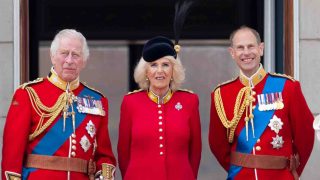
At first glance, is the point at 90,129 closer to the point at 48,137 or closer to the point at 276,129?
the point at 48,137

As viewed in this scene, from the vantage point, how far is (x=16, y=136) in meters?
5.07

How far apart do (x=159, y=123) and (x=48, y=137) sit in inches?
24.8

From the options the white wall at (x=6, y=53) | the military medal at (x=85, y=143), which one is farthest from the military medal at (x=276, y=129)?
the white wall at (x=6, y=53)

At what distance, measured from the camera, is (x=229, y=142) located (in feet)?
18.2

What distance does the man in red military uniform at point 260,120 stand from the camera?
5.37 meters

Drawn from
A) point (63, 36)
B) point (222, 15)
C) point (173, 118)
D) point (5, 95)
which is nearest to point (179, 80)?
point (173, 118)

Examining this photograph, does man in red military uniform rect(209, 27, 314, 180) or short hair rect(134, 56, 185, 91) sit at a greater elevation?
short hair rect(134, 56, 185, 91)

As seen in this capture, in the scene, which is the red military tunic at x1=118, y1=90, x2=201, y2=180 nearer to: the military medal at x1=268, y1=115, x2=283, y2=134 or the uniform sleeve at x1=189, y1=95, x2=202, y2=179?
the uniform sleeve at x1=189, y1=95, x2=202, y2=179

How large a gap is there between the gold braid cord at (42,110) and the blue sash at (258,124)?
3.24 feet

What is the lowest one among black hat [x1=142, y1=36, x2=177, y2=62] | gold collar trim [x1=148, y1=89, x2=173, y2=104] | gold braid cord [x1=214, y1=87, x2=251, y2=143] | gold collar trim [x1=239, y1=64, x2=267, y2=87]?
gold braid cord [x1=214, y1=87, x2=251, y2=143]

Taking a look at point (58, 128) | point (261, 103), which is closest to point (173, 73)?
point (261, 103)

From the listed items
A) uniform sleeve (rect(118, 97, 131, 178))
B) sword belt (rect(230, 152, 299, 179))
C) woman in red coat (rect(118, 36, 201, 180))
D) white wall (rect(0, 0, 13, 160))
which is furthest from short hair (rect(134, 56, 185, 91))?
white wall (rect(0, 0, 13, 160))

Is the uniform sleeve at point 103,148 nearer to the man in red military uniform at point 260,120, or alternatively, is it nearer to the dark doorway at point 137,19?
the man in red military uniform at point 260,120

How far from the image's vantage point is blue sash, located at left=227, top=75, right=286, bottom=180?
538 cm
